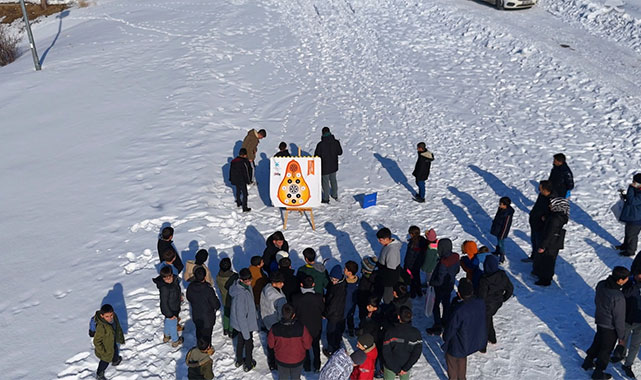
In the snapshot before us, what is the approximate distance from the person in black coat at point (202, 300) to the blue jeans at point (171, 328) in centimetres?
61

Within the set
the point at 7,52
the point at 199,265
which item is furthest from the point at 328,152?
the point at 7,52

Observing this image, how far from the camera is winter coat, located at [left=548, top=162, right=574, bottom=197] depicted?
465 inches

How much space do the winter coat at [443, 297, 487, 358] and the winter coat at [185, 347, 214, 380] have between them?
141 inches

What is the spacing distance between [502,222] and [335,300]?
4.40 meters

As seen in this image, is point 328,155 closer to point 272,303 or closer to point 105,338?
point 272,303

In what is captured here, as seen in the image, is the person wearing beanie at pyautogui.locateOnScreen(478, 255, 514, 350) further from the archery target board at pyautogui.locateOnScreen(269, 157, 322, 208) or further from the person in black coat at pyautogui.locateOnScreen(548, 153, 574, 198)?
the archery target board at pyautogui.locateOnScreen(269, 157, 322, 208)

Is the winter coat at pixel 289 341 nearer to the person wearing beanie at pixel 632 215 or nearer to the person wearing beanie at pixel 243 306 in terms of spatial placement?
→ the person wearing beanie at pixel 243 306

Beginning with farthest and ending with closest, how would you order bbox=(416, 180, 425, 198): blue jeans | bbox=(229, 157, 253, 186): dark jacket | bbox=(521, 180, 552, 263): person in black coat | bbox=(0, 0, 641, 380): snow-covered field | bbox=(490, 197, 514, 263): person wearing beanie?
bbox=(416, 180, 425, 198): blue jeans < bbox=(229, 157, 253, 186): dark jacket < bbox=(490, 197, 514, 263): person wearing beanie < bbox=(521, 180, 552, 263): person in black coat < bbox=(0, 0, 641, 380): snow-covered field

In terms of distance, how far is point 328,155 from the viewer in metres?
13.2

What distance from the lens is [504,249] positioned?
1170cm

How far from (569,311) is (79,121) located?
1670cm

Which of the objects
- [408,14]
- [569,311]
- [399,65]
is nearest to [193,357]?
[569,311]

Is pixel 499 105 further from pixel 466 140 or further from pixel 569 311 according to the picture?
pixel 569 311

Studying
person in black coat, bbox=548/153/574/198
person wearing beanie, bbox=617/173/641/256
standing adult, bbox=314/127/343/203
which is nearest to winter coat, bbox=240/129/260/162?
standing adult, bbox=314/127/343/203
